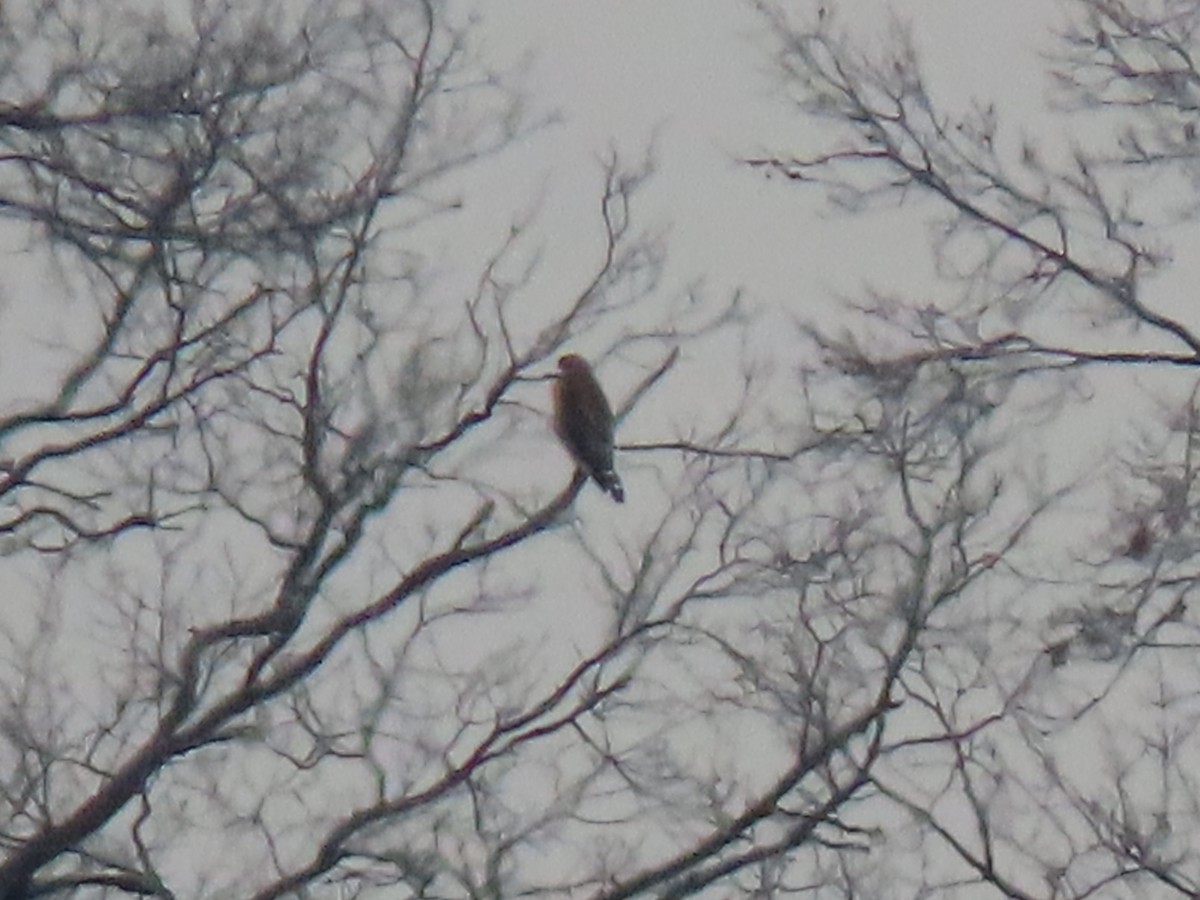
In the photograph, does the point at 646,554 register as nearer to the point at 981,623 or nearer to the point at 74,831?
the point at 981,623

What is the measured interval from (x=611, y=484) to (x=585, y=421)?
40 cm

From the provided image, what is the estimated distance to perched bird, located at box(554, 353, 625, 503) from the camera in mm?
11938

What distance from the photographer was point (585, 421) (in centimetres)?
1220

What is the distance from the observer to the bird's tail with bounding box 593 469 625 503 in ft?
39.0

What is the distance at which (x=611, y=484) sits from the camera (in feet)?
39.2

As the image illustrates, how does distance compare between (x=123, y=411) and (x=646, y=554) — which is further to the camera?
(x=646, y=554)

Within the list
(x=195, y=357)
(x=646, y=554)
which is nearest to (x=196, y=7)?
(x=195, y=357)

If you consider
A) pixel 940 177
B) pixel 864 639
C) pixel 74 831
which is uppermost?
pixel 940 177

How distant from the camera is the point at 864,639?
501 inches

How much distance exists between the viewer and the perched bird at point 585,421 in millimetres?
11938

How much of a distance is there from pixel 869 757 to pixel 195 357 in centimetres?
374

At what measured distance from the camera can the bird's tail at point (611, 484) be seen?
39.0 ft

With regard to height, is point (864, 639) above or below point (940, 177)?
below

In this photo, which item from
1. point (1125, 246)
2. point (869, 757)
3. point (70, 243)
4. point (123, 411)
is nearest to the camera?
point (70, 243)
